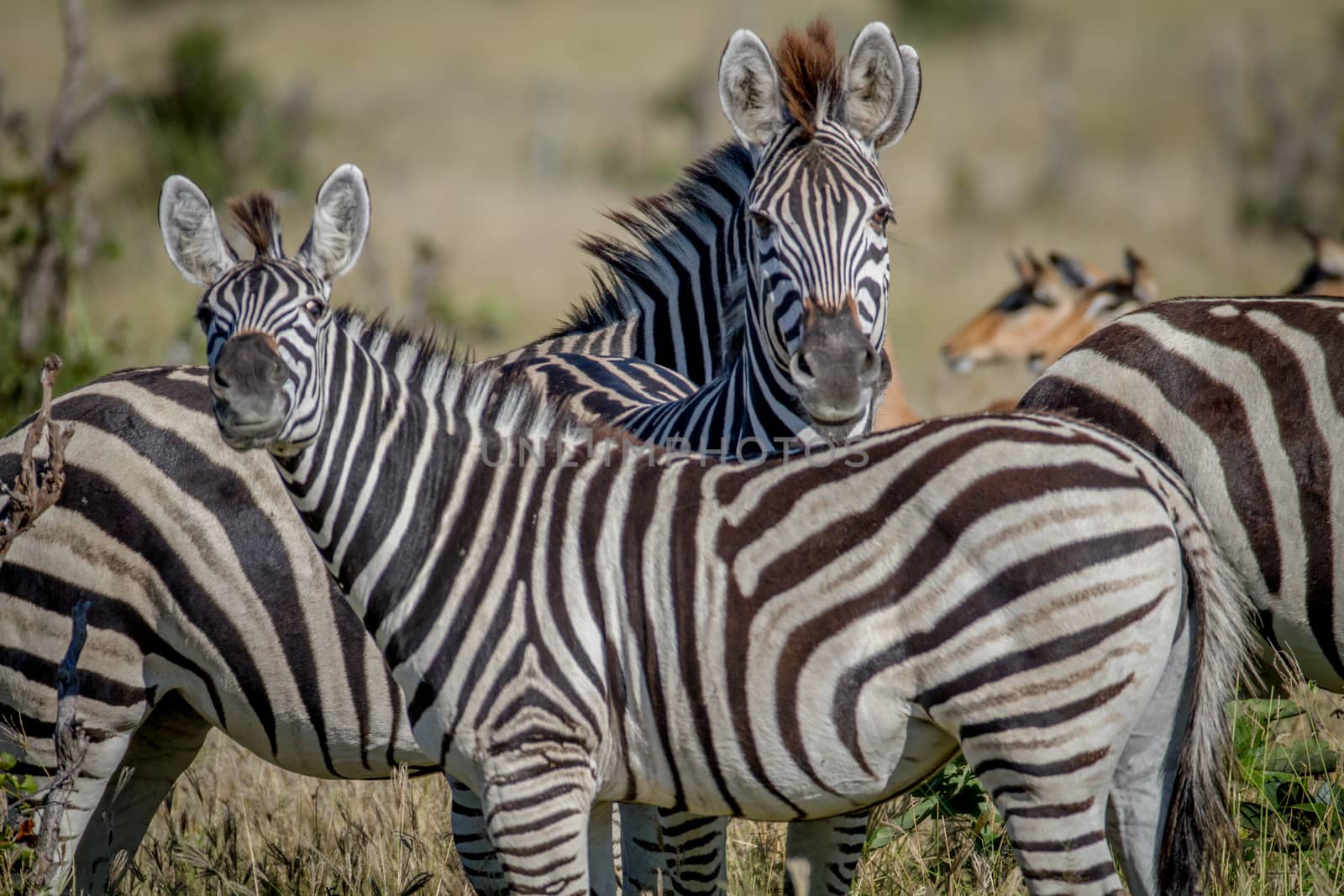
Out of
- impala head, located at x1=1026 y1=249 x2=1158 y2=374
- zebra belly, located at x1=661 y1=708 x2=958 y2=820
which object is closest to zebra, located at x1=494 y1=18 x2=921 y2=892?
zebra belly, located at x1=661 y1=708 x2=958 y2=820

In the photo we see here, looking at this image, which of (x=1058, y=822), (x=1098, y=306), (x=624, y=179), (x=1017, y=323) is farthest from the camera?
(x=624, y=179)

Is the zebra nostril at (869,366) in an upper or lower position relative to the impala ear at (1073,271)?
lower

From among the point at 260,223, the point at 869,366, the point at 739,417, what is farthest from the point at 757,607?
the point at 260,223

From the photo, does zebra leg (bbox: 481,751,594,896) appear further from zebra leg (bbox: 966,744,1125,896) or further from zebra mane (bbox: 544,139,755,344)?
zebra mane (bbox: 544,139,755,344)

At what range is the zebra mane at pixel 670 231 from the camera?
6.04 m

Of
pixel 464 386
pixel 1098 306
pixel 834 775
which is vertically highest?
pixel 1098 306

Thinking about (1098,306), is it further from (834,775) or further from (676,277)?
(834,775)

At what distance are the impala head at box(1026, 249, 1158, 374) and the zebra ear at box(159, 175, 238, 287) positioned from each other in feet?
22.8

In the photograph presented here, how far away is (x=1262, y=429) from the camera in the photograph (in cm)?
450

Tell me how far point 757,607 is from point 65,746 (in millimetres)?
2407

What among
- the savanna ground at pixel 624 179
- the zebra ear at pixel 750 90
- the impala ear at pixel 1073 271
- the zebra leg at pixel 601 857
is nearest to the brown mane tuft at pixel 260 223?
the savanna ground at pixel 624 179

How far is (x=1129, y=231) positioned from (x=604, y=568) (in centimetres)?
1964

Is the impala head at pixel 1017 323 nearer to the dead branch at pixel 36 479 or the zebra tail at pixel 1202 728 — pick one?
the zebra tail at pixel 1202 728

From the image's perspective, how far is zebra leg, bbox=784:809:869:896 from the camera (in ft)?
14.4
